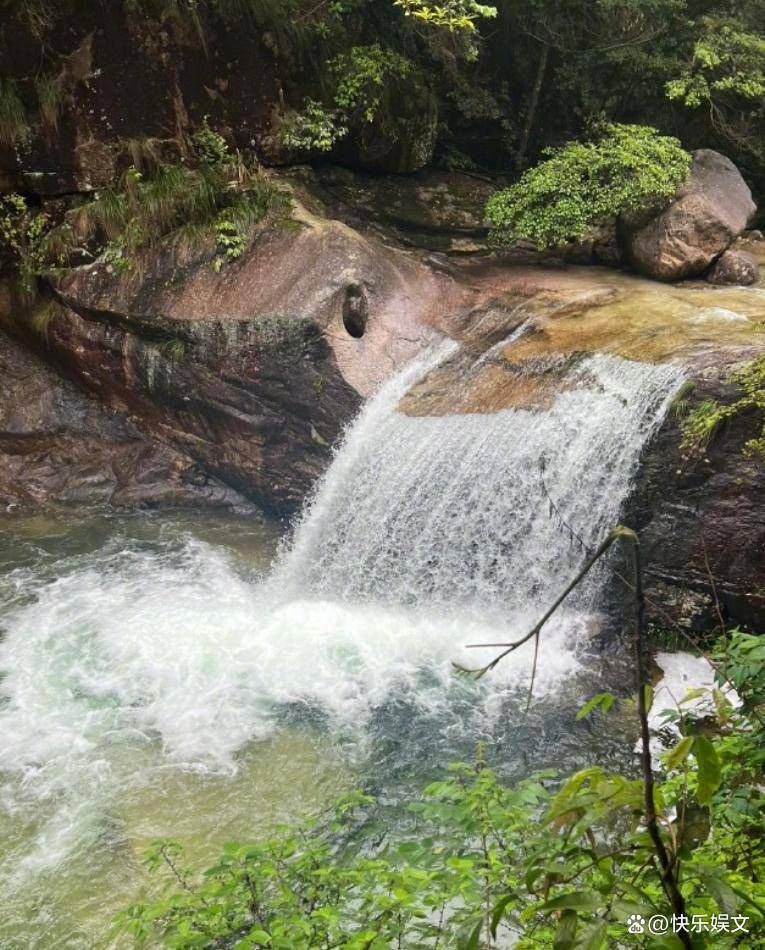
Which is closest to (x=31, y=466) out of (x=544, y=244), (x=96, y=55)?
(x=96, y=55)

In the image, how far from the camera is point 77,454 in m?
8.51

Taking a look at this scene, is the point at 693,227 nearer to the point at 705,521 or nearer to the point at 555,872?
the point at 705,521

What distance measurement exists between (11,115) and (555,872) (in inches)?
341

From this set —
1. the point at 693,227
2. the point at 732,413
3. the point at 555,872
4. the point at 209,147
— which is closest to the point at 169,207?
the point at 209,147

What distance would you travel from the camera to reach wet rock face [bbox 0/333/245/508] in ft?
27.4

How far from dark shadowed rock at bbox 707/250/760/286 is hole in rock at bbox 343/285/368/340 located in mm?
3810

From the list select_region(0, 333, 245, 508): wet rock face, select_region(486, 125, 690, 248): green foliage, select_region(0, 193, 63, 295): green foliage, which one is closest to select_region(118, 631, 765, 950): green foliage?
select_region(0, 333, 245, 508): wet rock face

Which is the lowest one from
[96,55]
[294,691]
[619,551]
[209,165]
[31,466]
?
[294,691]

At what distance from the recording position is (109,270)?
793 centimetres

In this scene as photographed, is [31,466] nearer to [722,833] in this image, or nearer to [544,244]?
[544,244]

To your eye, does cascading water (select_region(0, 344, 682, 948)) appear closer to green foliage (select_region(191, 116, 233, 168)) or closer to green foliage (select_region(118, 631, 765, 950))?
green foliage (select_region(118, 631, 765, 950))

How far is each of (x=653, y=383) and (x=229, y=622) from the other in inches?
158

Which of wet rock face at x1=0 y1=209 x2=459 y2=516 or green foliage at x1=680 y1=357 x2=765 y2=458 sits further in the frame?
wet rock face at x1=0 y1=209 x2=459 y2=516

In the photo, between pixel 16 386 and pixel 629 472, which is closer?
pixel 629 472
